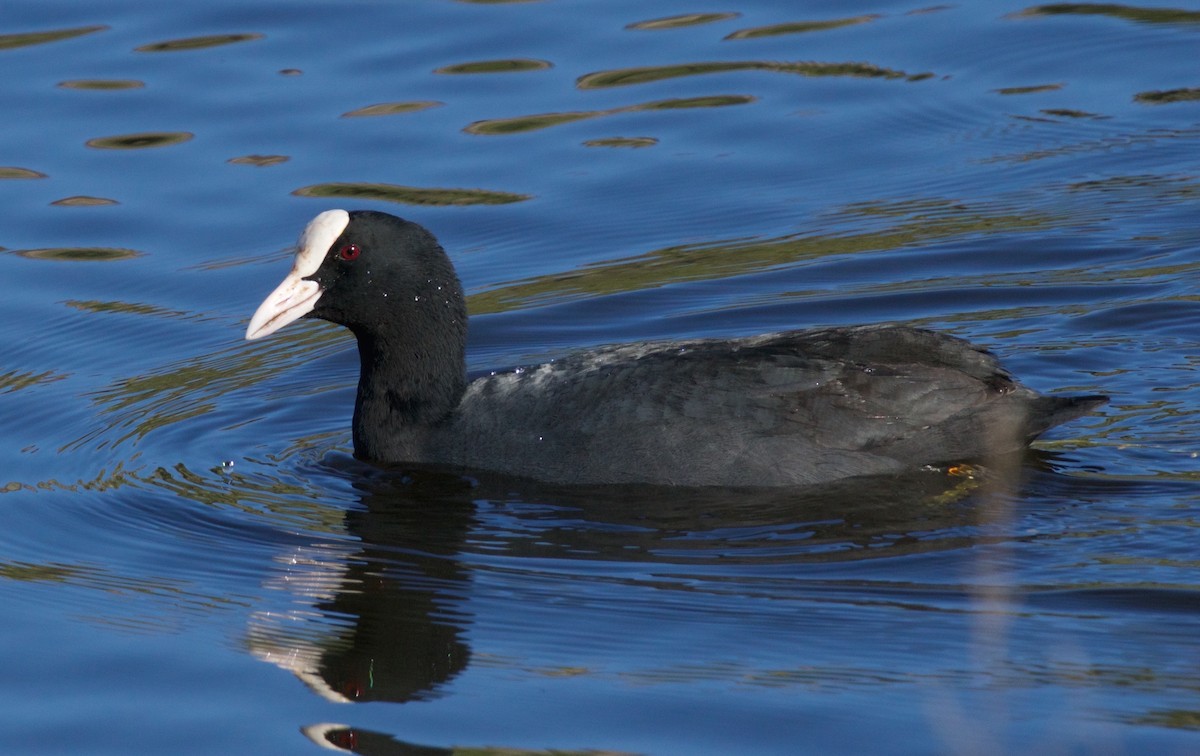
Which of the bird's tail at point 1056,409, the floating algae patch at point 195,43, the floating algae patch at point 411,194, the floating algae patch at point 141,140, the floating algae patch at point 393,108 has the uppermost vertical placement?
the floating algae patch at point 195,43

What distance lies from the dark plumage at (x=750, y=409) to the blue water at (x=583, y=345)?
149mm

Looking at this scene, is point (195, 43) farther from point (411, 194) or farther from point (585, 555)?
point (585, 555)

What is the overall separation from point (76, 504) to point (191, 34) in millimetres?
6071

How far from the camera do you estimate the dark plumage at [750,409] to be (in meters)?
6.57

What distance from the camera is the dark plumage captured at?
21.6ft

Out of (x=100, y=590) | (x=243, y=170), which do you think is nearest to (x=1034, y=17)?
(x=243, y=170)

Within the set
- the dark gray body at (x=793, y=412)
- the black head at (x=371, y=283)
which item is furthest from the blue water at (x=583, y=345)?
the black head at (x=371, y=283)

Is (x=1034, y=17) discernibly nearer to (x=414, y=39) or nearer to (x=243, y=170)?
(x=414, y=39)

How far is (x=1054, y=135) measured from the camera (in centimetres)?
1022

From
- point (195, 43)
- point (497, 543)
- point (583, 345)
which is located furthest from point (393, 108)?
point (497, 543)

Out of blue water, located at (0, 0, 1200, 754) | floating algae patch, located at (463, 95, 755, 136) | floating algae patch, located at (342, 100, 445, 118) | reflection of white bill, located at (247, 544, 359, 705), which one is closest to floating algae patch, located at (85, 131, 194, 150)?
blue water, located at (0, 0, 1200, 754)

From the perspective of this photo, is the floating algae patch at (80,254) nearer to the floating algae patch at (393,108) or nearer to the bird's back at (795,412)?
the floating algae patch at (393,108)

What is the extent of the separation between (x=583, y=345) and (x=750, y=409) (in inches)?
79.4

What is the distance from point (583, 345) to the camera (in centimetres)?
848
